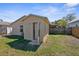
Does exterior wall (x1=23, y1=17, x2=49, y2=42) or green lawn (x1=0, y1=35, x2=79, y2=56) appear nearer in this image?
green lawn (x1=0, y1=35, x2=79, y2=56)

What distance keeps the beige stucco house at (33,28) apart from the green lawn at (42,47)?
22 centimetres

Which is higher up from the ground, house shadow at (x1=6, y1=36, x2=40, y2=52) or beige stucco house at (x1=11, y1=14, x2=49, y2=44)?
beige stucco house at (x1=11, y1=14, x2=49, y2=44)

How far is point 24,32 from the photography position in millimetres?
6043

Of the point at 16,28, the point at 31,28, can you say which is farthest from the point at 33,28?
A: the point at 16,28

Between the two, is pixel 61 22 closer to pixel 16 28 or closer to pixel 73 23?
pixel 73 23

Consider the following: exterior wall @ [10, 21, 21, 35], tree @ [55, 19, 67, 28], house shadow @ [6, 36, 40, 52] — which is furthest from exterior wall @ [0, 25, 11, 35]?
tree @ [55, 19, 67, 28]

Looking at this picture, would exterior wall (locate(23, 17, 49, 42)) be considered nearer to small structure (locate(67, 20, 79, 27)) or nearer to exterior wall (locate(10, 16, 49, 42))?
exterior wall (locate(10, 16, 49, 42))

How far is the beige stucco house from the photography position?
19.2 ft

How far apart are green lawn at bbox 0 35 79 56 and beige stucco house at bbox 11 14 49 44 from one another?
0.72 ft

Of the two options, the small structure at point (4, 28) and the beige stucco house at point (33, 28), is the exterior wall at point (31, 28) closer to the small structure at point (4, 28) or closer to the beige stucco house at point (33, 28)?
the beige stucco house at point (33, 28)

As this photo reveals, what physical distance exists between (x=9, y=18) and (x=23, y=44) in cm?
102

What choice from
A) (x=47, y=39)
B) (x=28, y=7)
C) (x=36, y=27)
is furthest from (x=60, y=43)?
(x=28, y=7)

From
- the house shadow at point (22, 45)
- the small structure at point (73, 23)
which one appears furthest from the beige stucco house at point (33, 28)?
the small structure at point (73, 23)

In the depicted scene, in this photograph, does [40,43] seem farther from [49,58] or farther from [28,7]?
[28,7]
